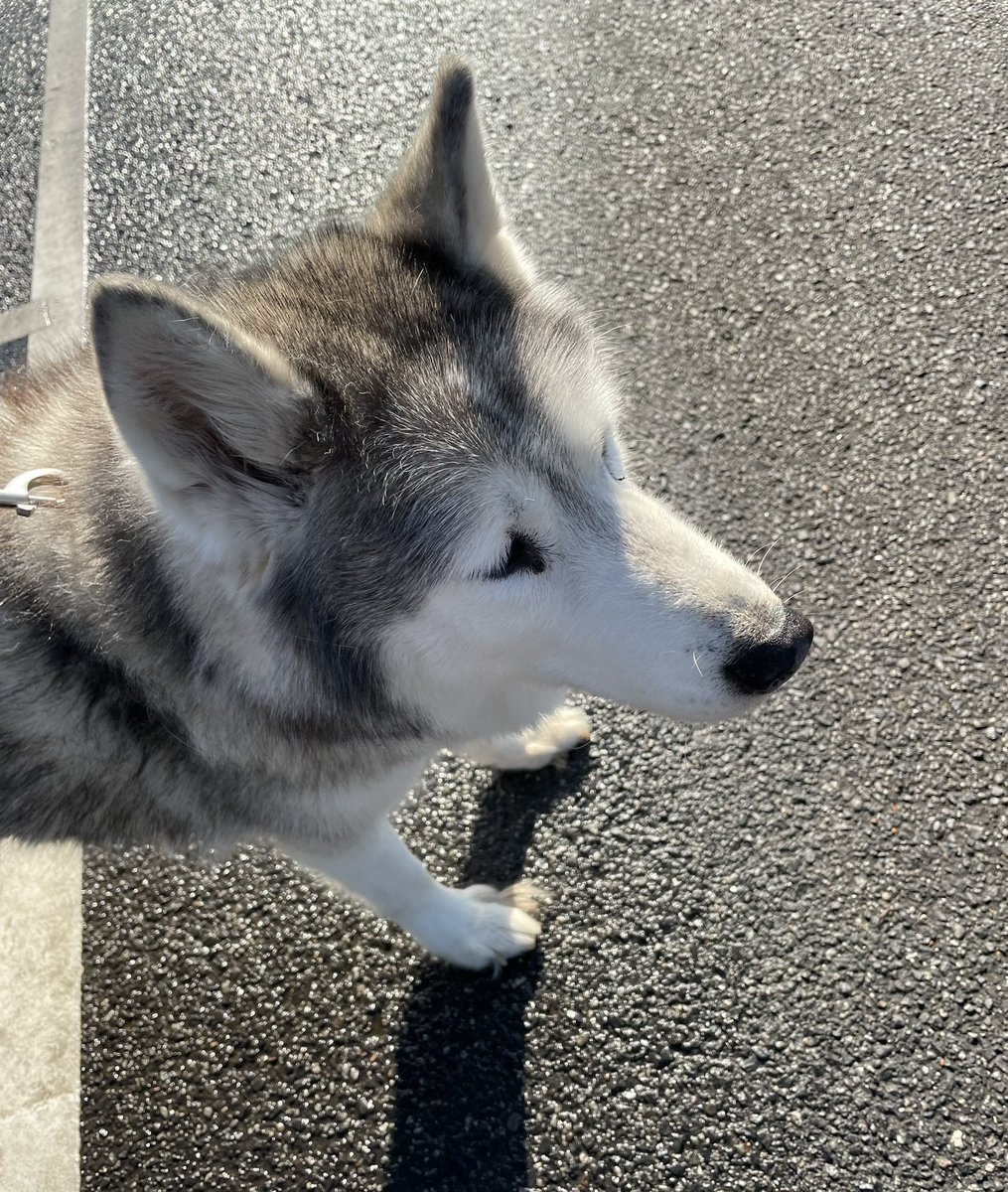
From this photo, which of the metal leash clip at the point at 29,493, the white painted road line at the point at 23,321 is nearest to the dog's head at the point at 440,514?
the metal leash clip at the point at 29,493

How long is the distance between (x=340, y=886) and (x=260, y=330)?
1.36m

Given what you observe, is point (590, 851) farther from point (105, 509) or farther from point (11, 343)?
point (11, 343)

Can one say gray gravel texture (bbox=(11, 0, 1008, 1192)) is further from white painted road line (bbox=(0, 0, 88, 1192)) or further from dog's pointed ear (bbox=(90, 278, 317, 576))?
dog's pointed ear (bbox=(90, 278, 317, 576))

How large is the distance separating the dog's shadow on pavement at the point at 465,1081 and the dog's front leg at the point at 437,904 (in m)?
0.09

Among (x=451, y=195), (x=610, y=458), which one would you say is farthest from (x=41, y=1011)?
(x=451, y=195)

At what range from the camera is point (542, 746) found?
2.66m

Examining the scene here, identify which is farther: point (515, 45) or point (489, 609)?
point (515, 45)

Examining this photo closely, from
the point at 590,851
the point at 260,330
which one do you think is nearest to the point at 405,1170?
the point at 590,851

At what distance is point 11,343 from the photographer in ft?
12.7

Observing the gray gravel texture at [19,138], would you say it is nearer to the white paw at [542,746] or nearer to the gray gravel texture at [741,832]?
the gray gravel texture at [741,832]

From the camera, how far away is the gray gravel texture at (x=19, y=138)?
4.11 metres

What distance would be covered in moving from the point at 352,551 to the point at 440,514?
0.59 feet

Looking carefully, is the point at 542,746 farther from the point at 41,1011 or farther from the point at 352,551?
the point at 41,1011

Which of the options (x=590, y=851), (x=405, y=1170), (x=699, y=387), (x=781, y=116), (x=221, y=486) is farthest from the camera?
(x=781, y=116)
